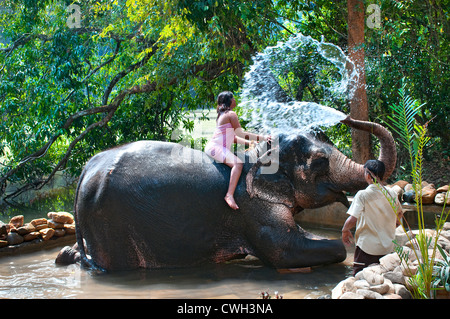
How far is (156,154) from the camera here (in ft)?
18.9

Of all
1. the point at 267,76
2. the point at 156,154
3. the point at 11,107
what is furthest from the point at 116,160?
the point at 11,107

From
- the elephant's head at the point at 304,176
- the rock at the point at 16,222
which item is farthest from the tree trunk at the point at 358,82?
the rock at the point at 16,222

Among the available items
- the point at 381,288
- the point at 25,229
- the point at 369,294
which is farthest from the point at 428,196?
the point at 25,229

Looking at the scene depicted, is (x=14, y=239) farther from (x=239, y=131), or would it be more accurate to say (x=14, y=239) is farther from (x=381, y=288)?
(x=381, y=288)

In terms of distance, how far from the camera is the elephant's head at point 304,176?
5773 millimetres

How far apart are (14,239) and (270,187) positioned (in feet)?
10.6

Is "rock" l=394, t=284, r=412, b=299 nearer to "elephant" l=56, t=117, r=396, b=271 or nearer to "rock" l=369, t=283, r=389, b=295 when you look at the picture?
"rock" l=369, t=283, r=389, b=295

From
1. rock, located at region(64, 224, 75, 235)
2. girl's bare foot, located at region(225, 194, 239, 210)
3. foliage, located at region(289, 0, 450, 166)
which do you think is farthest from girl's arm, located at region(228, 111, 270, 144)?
foliage, located at region(289, 0, 450, 166)

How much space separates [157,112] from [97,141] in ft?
4.60

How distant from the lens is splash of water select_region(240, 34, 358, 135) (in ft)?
22.3

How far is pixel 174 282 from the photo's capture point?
5.19 m

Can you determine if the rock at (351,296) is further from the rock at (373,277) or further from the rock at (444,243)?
the rock at (444,243)

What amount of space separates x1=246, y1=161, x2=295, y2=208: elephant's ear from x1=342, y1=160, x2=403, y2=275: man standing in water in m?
1.25

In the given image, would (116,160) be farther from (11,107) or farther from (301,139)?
(11,107)
